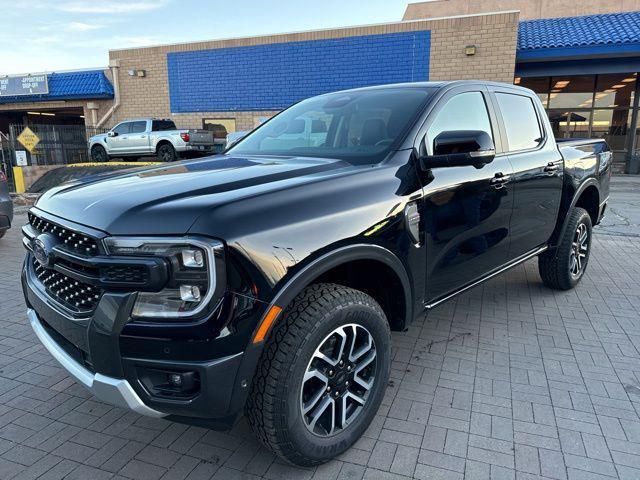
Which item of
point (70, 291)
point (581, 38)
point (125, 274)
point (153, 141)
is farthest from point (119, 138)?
point (125, 274)

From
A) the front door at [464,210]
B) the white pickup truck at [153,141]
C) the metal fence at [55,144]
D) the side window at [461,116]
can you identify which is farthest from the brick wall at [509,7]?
the front door at [464,210]

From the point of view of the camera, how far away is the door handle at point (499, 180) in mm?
3447

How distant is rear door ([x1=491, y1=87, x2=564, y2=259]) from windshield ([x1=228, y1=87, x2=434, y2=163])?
1007 millimetres

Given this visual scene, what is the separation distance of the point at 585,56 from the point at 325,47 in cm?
912

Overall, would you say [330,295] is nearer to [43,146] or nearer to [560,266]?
[560,266]

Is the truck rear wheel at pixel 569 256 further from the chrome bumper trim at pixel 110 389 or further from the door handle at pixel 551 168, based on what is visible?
the chrome bumper trim at pixel 110 389

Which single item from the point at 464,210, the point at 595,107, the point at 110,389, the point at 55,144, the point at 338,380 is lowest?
the point at 338,380

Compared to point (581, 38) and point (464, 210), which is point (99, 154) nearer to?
point (581, 38)

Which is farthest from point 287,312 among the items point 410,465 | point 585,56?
point 585,56

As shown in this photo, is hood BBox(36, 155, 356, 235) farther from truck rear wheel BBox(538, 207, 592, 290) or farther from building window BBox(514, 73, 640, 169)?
building window BBox(514, 73, 640, 169)

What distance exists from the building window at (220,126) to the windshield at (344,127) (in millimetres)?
17709

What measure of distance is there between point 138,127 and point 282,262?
18.3 m

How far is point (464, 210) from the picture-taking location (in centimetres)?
317

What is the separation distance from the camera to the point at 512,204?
3699mm
